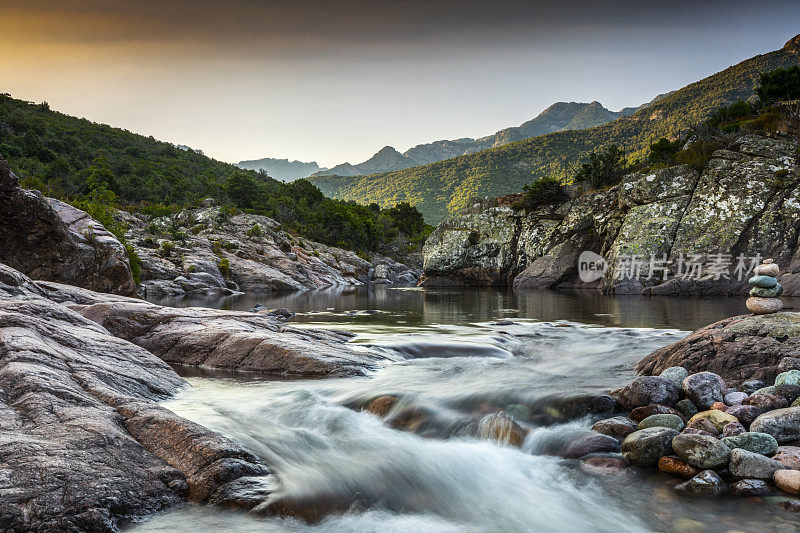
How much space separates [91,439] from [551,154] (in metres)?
111

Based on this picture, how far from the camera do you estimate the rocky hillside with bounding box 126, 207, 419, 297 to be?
33.6m

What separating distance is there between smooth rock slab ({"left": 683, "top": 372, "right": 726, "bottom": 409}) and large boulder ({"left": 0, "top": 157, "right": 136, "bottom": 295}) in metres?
20.2

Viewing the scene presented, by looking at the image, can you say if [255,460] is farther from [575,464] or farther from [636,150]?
[636,150]

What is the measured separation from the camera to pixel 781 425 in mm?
4910

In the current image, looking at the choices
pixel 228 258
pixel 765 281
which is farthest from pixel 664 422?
A: pixel 228 258

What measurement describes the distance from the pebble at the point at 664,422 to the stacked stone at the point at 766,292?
14.9 feet

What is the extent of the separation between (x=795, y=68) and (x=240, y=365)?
49.3 meters

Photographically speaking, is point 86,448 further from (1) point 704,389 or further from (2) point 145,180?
Result: (2) point 145,180

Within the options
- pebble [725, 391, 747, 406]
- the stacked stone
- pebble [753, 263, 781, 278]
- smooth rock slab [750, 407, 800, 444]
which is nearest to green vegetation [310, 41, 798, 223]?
pebble [753, 263, 781, 278]

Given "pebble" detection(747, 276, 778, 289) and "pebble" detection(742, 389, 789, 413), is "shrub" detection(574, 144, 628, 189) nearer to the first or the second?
"pebble" detection(747, 276, 778, 289)

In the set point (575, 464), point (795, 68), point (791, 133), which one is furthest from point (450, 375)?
point (795, 68)

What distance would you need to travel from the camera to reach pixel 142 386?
632cm

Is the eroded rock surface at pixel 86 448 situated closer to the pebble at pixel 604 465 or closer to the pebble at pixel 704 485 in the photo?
the pebble at pixel 604 465

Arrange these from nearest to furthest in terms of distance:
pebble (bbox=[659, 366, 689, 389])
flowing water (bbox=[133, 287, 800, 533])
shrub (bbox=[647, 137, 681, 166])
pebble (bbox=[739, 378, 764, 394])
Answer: flowing water (bbox=[133, 287, 800, 533])
pebble (bbox=[739, 378, 764, 394])
pebble (bbox=[659, 366, 689, 389])
shrub (bbox=[647, 137, 681, 166])
